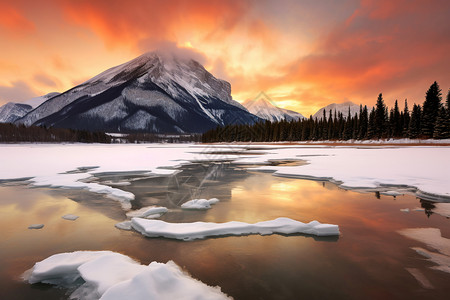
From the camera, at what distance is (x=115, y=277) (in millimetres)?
4840

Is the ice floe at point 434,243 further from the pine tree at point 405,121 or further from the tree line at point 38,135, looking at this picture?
the tree line at point 38,135

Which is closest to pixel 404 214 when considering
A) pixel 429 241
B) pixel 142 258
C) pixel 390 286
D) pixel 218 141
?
pixel 429 241

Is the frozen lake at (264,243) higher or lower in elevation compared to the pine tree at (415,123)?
lower

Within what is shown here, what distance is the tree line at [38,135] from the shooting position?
14488 cm

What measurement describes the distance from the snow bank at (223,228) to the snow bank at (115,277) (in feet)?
6.03

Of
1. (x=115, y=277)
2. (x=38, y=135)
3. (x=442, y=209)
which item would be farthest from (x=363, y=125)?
(x=38, y=135)

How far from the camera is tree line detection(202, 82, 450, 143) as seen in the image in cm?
6538

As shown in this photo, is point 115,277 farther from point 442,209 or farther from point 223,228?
point 442,209

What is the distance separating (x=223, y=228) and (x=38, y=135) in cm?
19458

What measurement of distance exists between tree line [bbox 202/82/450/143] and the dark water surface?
71.3 metres

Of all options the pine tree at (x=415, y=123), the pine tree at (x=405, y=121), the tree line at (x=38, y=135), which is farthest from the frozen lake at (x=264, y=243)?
the tree line at (x=38, y=135)

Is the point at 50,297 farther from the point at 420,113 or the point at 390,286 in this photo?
the point at 420,113

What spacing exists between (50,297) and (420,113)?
93.3 m

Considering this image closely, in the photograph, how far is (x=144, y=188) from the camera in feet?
49.4
